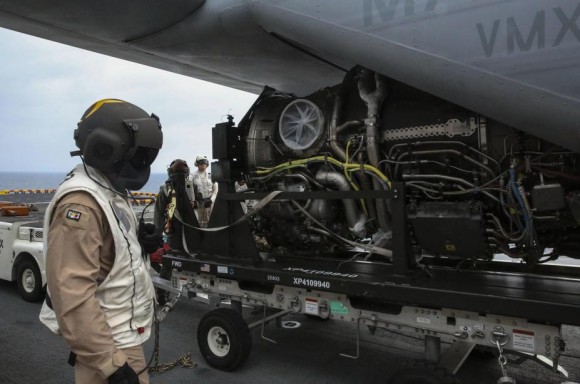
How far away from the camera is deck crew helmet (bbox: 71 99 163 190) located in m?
2.09

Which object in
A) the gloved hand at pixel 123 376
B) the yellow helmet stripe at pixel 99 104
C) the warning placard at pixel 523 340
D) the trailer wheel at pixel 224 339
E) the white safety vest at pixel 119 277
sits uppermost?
the yellow helmet stripe at pixel 99 104

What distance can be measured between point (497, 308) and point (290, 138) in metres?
2.51

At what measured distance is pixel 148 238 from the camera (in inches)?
94.4

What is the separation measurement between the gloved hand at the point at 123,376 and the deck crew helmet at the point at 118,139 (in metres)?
0.87

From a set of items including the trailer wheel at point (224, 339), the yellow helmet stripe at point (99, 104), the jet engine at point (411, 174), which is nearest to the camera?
the yellow helmet stripe at point (99, 104)

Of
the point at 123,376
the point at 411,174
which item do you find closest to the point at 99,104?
the point at 123,376

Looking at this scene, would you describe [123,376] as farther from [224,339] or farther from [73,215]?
[224,339]

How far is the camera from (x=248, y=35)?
400 centimetres

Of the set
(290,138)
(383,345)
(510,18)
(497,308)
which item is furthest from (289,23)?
(383,345)

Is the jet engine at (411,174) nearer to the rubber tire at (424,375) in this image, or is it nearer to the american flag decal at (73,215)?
the rubber tire at (424,375)

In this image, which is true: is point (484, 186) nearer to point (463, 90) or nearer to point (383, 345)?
point (463, 90)

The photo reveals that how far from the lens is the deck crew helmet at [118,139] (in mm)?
2088

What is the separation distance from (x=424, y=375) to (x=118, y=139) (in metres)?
2.47

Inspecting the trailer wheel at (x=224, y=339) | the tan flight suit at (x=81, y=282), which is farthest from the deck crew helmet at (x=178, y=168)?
the tan flight suit at (x=81, y=282)
